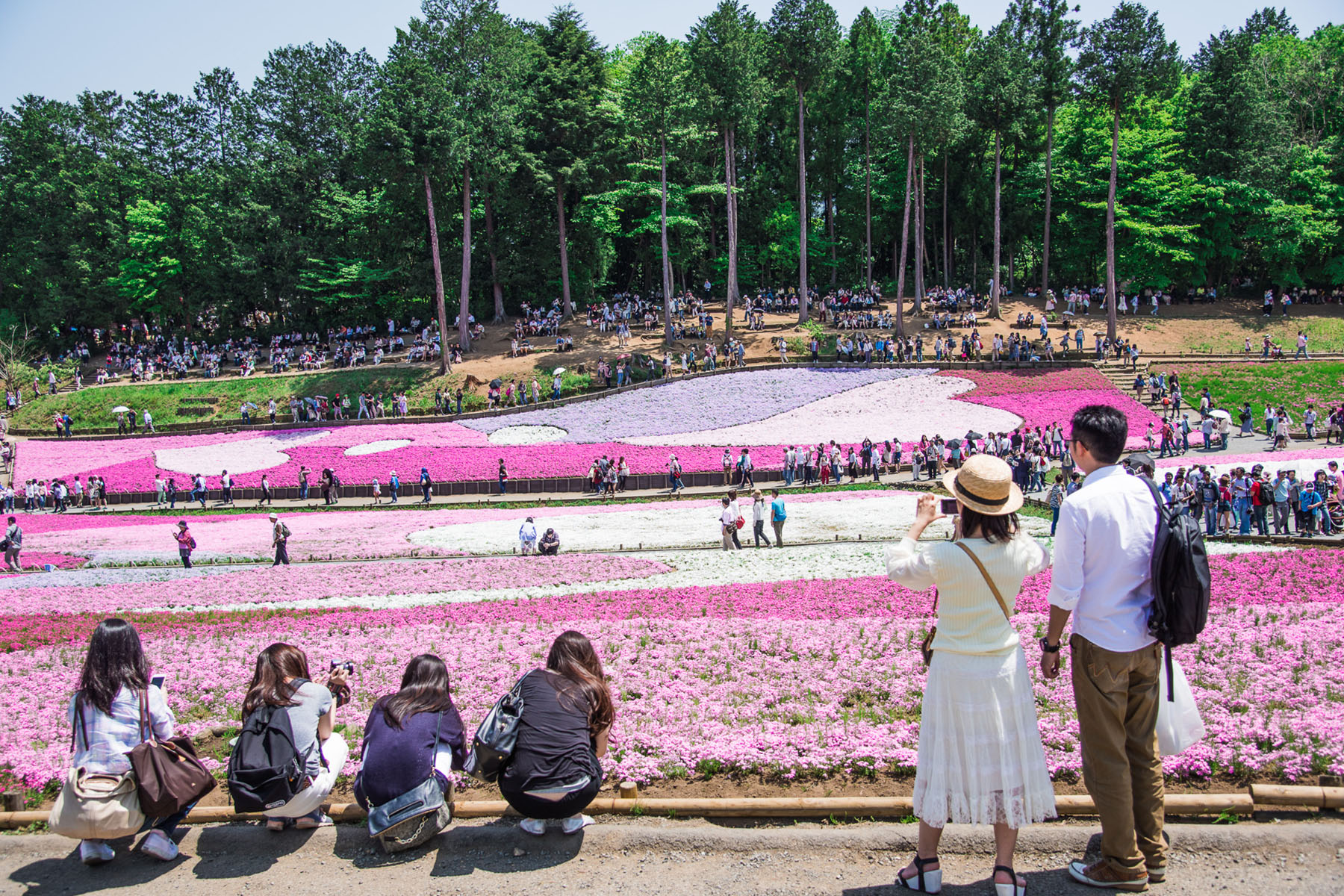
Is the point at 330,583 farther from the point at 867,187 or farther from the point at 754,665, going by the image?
the point at 867,187

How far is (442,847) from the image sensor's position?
6031 millimetres

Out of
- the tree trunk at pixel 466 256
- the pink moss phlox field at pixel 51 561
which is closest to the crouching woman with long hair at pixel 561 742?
the pink moss phlox field at pixel 51 561

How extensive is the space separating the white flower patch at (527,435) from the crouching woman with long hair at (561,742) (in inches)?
1291

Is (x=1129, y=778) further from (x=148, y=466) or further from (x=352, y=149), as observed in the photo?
(x=352, y=149)

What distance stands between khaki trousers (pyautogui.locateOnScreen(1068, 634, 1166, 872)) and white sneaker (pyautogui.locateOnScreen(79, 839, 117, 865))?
6325 millimetres

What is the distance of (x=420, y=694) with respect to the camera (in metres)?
6.19

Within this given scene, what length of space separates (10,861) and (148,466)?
38.0m

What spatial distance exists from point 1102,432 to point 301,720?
560 centimetres

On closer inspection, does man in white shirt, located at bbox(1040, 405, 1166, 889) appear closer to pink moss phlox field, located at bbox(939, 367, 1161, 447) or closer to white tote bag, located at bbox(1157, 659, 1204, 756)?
white tote bag, located at bbox(1157, 659, 1204, 756)

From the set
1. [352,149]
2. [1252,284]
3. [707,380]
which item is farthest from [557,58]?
[1252,284]

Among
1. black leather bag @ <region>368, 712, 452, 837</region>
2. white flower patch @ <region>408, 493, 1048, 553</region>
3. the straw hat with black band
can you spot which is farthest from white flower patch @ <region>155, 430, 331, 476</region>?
the straw hat with black band

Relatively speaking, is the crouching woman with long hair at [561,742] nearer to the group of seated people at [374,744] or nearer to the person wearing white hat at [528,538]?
the group of seated people at [374,744]

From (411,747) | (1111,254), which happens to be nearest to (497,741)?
(411,747)

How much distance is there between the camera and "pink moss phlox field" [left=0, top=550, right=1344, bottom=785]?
23.2ft
